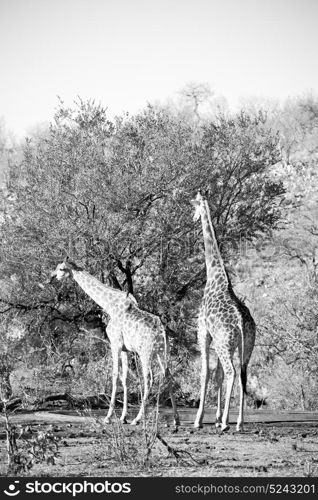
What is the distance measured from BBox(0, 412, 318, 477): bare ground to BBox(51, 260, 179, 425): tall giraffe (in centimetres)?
89

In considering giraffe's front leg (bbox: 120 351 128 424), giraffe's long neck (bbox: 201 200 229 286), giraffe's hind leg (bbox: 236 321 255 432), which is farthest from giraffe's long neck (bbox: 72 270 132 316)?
giraffe's hind leg (bbox: 236 321 255 432)

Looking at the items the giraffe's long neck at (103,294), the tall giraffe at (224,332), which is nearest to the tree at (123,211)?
the giraffe's long neck at (103,294)

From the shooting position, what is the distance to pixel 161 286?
2188cm

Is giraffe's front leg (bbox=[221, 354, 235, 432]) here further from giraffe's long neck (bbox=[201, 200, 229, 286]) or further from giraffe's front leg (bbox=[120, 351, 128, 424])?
giraffe's front leg (bbox=[120, 351, 128, 424])

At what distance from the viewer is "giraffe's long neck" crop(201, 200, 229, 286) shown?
13.4 m

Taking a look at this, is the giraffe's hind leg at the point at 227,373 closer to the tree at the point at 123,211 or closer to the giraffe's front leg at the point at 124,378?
the giraffe's front leg at the point at 124,378

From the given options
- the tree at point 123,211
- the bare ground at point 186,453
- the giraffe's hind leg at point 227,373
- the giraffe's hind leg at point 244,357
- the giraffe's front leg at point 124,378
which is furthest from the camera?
the tree at point 123,211

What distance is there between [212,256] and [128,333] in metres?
1.92

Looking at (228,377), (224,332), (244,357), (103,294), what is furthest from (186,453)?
(103,294)

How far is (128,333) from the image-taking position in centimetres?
1355

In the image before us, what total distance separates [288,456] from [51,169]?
43.0 feet

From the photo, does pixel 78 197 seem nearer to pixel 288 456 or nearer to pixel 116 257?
pixel 116 257

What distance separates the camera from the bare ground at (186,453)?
9.73 metres
